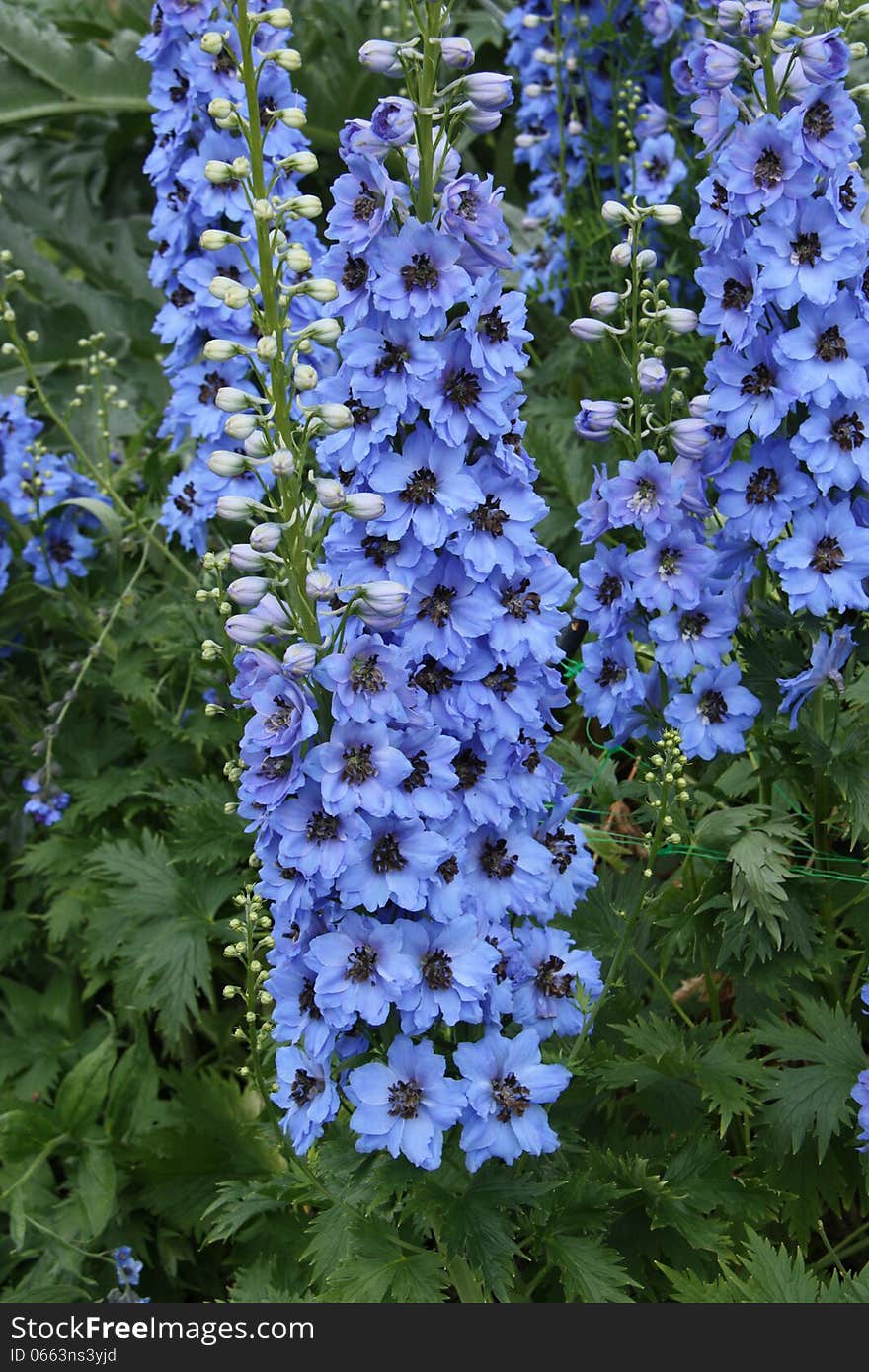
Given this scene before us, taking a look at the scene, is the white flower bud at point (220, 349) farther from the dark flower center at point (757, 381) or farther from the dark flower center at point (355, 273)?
the dark flower center at point (757, 381)

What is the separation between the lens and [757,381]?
251cm

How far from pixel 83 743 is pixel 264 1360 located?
210cm

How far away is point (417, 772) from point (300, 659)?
0.25 m

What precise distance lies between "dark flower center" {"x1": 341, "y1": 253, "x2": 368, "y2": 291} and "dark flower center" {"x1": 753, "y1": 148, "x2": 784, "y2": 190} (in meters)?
0.74

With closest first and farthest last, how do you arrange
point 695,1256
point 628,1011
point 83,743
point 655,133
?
point 695,1256, point 628,1011, point 83,743, point 655,133

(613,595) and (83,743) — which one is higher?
(613,595)

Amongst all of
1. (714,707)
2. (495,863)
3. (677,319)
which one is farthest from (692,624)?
(495,863)

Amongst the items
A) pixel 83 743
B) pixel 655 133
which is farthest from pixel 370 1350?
pixel 655 133

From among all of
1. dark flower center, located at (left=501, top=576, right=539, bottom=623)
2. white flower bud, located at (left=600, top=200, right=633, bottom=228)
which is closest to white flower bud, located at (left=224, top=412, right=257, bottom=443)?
dark flower center, located at (left=501, top=576, right=539, bottom=623)

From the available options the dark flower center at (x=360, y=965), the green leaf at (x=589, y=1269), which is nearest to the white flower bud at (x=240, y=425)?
the dark flower center at (x=360, y=965)

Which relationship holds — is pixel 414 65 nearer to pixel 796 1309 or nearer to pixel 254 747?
pixel 254 747

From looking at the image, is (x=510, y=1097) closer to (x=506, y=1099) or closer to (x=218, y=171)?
(x=506, y=1099)

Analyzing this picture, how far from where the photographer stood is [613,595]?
8.89ft

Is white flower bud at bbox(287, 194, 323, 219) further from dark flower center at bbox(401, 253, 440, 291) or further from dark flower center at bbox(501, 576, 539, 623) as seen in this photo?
→ dark flower center at bbox(501, 576, 539, 623)
